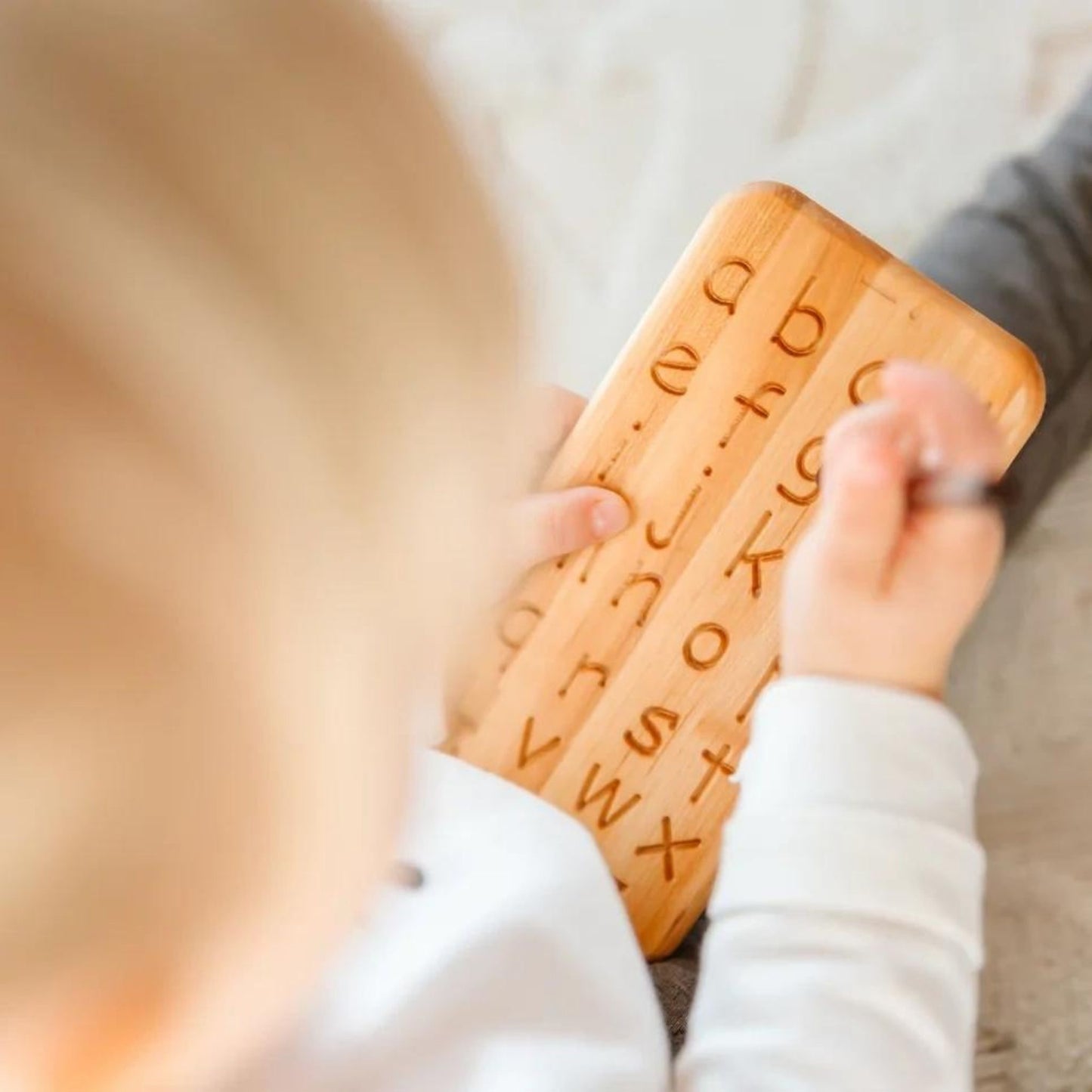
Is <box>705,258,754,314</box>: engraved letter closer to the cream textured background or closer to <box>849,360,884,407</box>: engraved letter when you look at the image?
<box>849,360,884,407</box>: engraved letter

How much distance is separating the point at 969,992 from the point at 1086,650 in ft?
0.91

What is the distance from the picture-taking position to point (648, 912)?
0.47 metres

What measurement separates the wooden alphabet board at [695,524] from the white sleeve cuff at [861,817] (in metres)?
0.09

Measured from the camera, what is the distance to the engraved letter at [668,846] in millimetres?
469

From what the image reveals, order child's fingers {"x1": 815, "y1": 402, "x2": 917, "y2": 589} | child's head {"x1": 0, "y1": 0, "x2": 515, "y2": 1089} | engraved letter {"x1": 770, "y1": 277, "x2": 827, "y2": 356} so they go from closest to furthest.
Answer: child's head {"x1": 0, "y1": 0, "x2": 515, "y2": 1089} → child's fingers {"x1": 815, "y1": 402, "x2": 917, "y2": 589} → engraved letter {"x1": 770, "y1": 277, "x2": 827, "y2": 356}

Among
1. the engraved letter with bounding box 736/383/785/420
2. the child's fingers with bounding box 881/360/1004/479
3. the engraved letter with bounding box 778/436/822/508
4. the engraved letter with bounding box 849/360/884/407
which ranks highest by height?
the child's fingers with bounding box 881/360/1004/479

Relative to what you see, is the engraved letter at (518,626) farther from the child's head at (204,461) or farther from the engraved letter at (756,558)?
the child's head at (204,461)

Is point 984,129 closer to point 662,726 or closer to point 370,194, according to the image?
point 662,726

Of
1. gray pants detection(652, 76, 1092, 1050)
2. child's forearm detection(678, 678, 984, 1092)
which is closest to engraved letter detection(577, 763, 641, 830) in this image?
child's forearm detection(678, 678, 984, 1092)

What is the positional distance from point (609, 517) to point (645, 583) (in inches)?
1.1

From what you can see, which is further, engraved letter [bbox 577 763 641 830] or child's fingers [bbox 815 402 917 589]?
engraved letter [bbox 577 763 641 830]

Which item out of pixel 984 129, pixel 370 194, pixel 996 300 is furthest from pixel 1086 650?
pixel 370 194

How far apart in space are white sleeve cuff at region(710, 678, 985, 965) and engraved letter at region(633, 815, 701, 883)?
0.31 feet

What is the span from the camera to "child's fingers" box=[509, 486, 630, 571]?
18.1 inches
